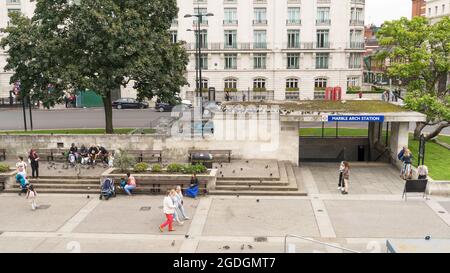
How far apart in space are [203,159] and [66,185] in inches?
267

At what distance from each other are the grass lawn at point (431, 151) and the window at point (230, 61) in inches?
895

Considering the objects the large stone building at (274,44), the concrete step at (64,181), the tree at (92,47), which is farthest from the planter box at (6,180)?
the large stone building at (274,44)

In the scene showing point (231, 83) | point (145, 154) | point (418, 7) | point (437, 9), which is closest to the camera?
point (145, 154)

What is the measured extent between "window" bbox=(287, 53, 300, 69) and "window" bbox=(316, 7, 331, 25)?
4.46 metres

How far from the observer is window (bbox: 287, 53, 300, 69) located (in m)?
56.8

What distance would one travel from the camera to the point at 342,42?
185ft

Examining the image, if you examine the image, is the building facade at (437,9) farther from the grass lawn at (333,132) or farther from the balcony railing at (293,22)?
the grass lawn at (333,132)

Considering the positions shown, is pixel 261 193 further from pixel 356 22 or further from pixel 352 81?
pixel 356 22

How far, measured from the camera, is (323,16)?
2205 inches

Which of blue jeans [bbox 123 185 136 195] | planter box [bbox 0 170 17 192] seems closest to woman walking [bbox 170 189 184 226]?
blue jeans [bbox 123 185 136 195]

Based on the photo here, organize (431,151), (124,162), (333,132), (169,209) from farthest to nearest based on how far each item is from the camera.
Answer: (333,132), (431,151), (124,162), (169,209)

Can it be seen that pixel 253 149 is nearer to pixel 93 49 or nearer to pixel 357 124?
pixel 93 49

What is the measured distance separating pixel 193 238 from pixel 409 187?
967 cm

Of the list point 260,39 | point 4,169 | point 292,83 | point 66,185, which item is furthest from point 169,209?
point 292,83
